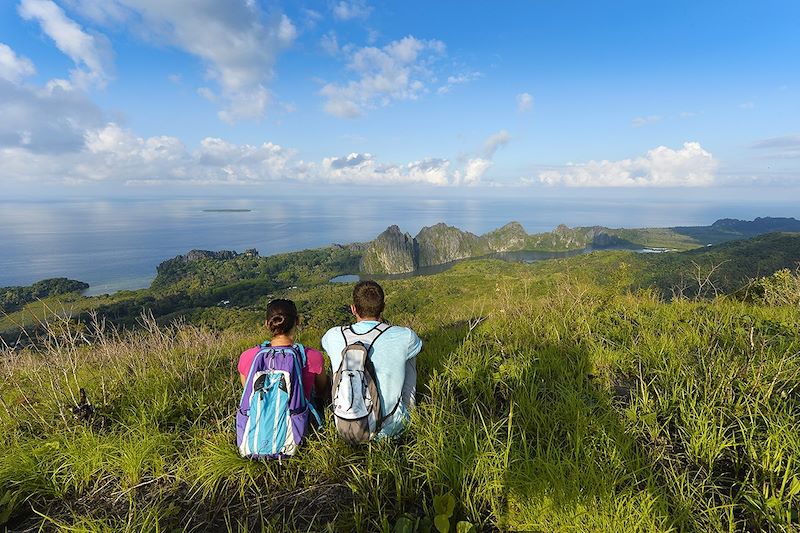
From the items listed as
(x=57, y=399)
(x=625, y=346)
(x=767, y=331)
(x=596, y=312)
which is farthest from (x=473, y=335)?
(x=57, y=399)

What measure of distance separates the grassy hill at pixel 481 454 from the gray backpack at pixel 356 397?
5.3 inches

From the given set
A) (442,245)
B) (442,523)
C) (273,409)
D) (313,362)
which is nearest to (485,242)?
(442,245)

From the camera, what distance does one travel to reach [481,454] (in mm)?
2084

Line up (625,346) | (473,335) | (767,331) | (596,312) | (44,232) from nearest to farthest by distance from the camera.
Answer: (625,346) < (767,331) < (473,335) < (596,312) < (44,232)

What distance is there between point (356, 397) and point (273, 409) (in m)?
0.61

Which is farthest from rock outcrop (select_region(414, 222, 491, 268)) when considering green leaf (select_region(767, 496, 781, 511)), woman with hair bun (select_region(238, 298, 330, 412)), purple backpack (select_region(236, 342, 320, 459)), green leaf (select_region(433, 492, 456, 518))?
green leaf (select_region(767, 496, 781, 511))

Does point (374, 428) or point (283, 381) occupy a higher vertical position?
point (283, 381)

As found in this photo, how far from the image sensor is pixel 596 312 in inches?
208

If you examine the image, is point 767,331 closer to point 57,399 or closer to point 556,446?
point 556,446

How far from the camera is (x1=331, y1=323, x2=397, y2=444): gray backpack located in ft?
7.97

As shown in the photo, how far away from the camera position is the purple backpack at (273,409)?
94.2 inches

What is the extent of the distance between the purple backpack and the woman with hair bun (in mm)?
194

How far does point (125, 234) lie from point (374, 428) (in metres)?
191

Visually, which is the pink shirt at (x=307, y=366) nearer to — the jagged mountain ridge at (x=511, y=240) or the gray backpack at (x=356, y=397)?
the gray backpack at (x=356, y=397)
